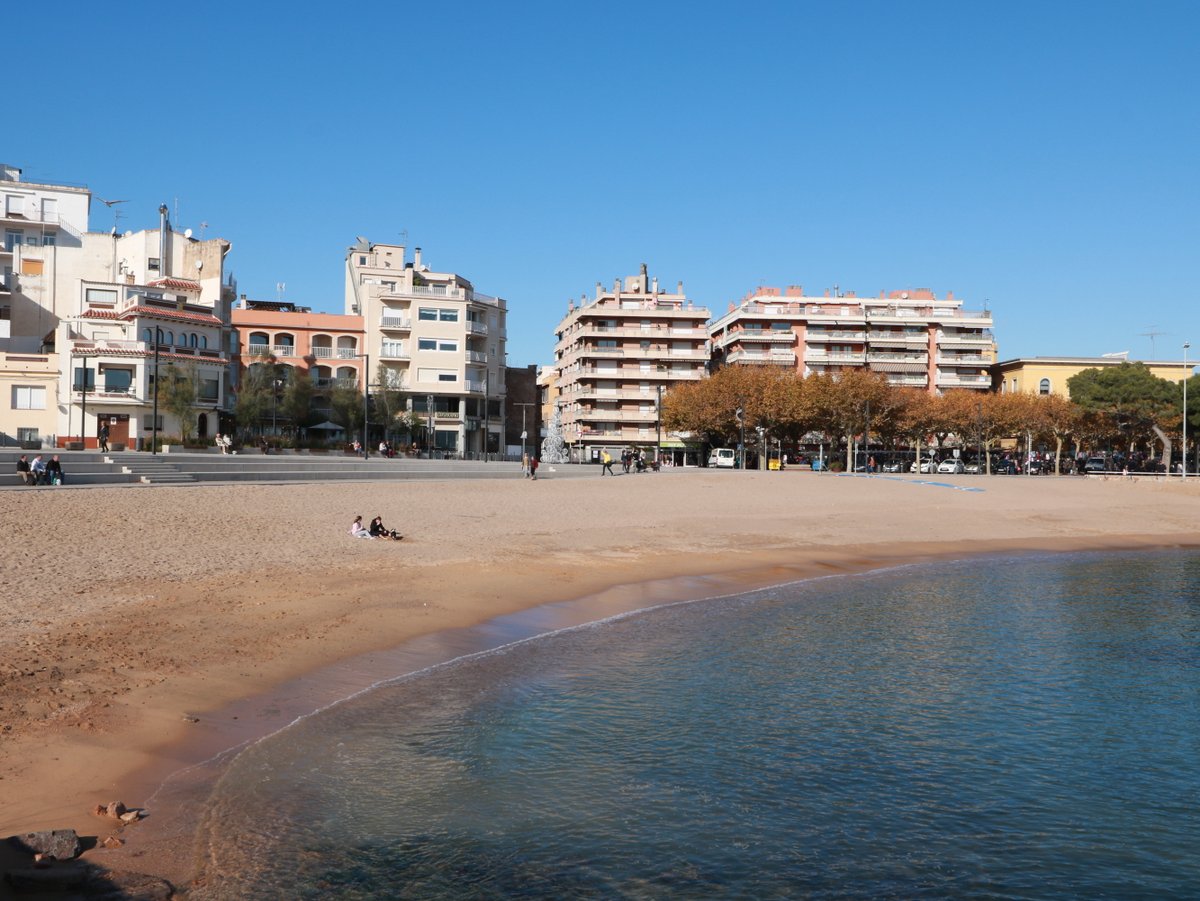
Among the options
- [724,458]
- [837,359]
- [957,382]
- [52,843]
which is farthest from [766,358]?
[52,843]

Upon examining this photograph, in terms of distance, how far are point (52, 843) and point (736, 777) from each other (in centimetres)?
620

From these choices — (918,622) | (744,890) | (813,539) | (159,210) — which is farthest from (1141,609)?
(159,210)

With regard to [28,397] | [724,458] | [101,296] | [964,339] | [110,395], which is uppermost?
[964,339]

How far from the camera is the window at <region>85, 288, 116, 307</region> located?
220 feet

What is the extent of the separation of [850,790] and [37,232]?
268 ft

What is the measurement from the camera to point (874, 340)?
4294 inches

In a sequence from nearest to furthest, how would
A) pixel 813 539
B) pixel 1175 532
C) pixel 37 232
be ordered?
pixel 813 539, pixel 1175 532, pixel 37 232

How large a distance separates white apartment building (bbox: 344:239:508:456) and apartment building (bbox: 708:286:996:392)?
33311 mm

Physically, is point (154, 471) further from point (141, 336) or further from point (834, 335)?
point (834, 335)

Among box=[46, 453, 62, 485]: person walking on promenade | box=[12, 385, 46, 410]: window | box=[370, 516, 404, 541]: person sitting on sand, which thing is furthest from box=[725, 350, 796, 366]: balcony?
box=[370, 516, 404, 541]: person sitting on sand

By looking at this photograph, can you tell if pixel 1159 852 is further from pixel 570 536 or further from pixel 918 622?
pixel 570 536

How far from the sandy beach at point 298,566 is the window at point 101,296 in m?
36.6

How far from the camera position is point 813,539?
32.2m

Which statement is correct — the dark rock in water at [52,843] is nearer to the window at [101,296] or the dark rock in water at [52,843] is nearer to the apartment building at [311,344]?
the window at [101,296]
